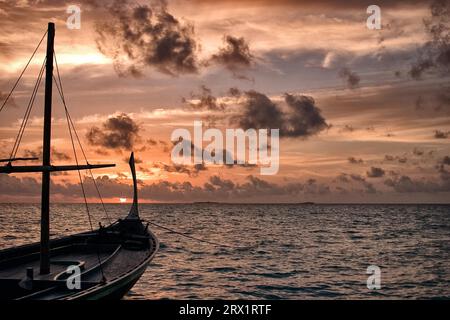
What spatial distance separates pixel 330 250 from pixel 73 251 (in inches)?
1576

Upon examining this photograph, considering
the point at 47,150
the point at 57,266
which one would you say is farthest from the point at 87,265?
the point at 47,150

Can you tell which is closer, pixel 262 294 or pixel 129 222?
pixel 262 294

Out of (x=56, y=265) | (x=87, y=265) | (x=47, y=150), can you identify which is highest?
(x=47, y=150)

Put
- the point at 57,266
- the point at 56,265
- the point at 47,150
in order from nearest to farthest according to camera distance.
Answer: the point at 47,150
the point at 57,266
the point at 56,265

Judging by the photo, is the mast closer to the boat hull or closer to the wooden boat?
the wooden boat

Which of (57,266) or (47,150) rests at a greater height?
(47,150)

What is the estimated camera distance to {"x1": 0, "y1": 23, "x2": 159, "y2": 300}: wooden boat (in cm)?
1656

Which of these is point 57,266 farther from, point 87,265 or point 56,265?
point 87,265

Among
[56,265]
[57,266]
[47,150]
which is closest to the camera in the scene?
[47,150]

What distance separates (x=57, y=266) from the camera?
71.8 ft

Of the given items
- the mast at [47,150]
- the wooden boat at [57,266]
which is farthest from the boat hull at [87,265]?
the mast at [47,150]
